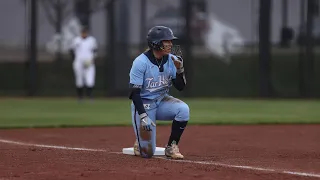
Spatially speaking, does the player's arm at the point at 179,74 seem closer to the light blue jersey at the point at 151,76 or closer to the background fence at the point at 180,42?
the light blue jersey at the point at 151,76

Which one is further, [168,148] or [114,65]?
[114,65]

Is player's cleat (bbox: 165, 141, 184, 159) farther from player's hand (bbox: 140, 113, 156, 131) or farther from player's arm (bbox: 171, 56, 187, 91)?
player's arm (bbox: 171, 56, 187, 91)

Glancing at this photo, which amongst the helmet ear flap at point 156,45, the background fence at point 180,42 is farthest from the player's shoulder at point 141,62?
the background fence at point 180,42

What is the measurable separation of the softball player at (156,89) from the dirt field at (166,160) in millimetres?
215

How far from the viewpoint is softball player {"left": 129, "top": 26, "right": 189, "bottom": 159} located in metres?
7.68

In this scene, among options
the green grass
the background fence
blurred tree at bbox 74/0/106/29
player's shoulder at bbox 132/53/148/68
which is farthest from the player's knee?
blurred tree at bbox 74/0/106/29

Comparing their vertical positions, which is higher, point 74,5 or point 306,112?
point 74,5

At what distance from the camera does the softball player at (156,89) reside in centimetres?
768

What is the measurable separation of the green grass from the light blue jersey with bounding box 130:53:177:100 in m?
4.62

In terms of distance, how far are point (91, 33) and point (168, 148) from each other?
548 inches

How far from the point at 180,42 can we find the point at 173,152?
44.9 ft

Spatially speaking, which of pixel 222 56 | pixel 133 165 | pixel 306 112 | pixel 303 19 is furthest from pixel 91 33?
pixel 133 165

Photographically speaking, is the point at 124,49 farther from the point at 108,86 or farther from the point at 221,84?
the point at 221,84

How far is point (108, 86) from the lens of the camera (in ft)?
Result: 70.6
